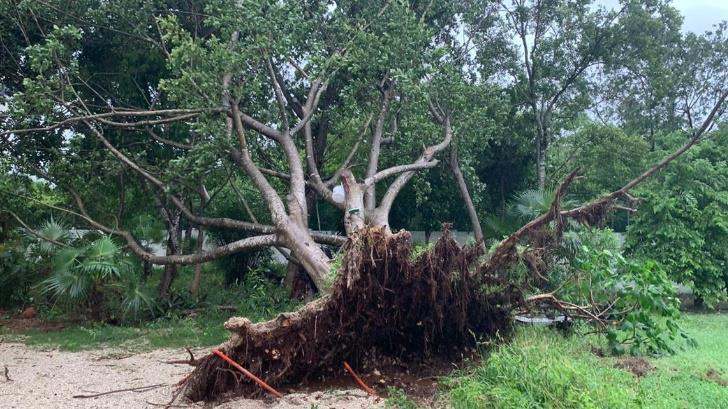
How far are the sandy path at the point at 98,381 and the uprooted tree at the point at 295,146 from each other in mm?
454

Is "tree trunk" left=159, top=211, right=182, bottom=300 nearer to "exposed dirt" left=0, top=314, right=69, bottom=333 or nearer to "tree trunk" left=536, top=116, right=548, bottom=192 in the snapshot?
"exposed dirt" left=0, top=314, right=69, bottom=333

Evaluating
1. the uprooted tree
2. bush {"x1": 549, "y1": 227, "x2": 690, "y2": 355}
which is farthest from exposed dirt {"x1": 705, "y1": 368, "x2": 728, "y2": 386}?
the uprooted tree

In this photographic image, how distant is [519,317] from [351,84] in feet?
18.4

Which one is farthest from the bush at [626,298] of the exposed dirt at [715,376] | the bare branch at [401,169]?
the bare branch at [401,169]

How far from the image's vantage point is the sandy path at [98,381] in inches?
234

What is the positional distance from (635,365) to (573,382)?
1728 millimetres

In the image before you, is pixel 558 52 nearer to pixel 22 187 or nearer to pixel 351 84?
pixel 351 84

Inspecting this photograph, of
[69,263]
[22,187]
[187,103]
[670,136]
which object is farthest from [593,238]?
[22,187]

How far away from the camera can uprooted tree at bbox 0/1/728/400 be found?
638cm

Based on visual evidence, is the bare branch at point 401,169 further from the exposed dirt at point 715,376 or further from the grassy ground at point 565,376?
the exposed dirt at point 715,376

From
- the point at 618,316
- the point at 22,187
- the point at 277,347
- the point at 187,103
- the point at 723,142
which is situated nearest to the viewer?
the point at 277,347

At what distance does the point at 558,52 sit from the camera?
578 inches

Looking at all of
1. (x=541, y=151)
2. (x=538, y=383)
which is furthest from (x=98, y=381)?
(x=541, y=151)

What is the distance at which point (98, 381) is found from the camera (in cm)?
692
